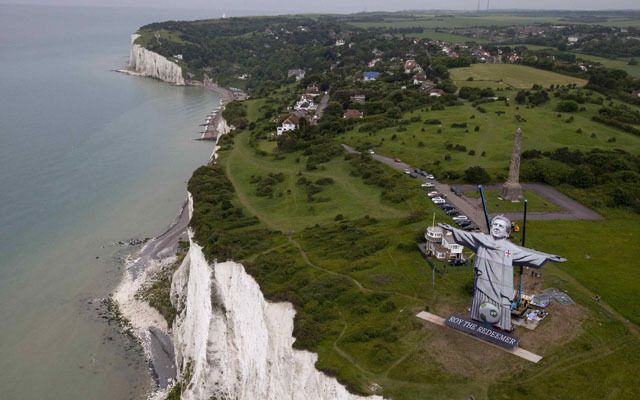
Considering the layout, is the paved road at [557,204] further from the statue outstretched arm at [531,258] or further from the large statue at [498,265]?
the statue outstretched arm at [531,258]

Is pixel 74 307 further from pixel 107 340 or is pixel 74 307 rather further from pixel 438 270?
pixel 438 270

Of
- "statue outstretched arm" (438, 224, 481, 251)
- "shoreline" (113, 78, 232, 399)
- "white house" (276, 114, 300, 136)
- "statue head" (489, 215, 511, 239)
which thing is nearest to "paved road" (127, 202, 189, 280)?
"shoreline" (113, 78, 232, 399)

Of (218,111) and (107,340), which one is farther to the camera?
(218,111)

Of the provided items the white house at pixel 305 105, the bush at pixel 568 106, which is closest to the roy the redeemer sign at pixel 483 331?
the bush at pixel 568 106

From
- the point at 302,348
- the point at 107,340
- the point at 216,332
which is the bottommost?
the point at 107,340

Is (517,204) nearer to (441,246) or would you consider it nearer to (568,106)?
(441,246)

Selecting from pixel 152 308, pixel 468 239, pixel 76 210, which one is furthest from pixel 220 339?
pixel 76 210

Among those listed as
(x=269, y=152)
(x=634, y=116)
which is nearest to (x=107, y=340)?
(x=269, y=152)
